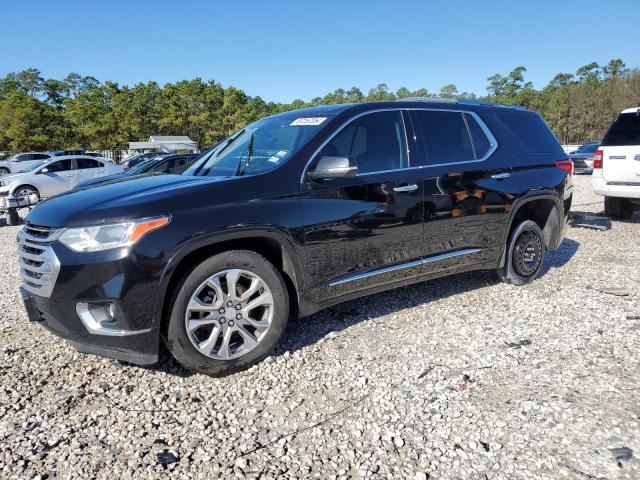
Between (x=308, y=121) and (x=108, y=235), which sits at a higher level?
(x=308, y=121)

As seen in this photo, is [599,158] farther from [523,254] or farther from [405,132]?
[405,132]

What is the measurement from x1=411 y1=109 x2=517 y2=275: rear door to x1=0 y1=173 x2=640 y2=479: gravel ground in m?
0.59

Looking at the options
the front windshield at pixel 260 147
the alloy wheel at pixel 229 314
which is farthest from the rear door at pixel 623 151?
the alloy wheel at pixel 229 314

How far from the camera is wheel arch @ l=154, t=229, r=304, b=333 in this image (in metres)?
2.76

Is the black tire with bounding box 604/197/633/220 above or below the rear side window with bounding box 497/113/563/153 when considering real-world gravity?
below

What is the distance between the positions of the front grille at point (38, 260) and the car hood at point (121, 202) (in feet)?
0.22

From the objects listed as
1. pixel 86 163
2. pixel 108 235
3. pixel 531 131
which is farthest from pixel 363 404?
pixel 86 163

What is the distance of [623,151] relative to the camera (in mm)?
7477

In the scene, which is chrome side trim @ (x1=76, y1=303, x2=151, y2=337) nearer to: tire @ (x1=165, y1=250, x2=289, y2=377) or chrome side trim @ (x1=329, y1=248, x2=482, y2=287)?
tire @ (x1=165, y1=250, x2=289, y2=377)

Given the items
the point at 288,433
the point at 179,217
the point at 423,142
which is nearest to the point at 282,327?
the point at 288,433

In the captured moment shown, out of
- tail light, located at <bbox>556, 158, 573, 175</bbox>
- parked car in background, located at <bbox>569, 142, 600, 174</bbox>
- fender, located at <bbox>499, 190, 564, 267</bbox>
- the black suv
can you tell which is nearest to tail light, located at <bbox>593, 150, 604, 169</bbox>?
tail light, located at <bbox>556, 158, 573, 175</bbox>

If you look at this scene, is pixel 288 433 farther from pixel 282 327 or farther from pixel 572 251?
pixel 572 251

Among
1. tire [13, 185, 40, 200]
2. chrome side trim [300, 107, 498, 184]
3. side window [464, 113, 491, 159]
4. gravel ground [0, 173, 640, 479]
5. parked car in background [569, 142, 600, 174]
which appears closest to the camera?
gravel ground [0, 173, 640, 479]

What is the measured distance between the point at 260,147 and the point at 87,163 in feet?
49.5
